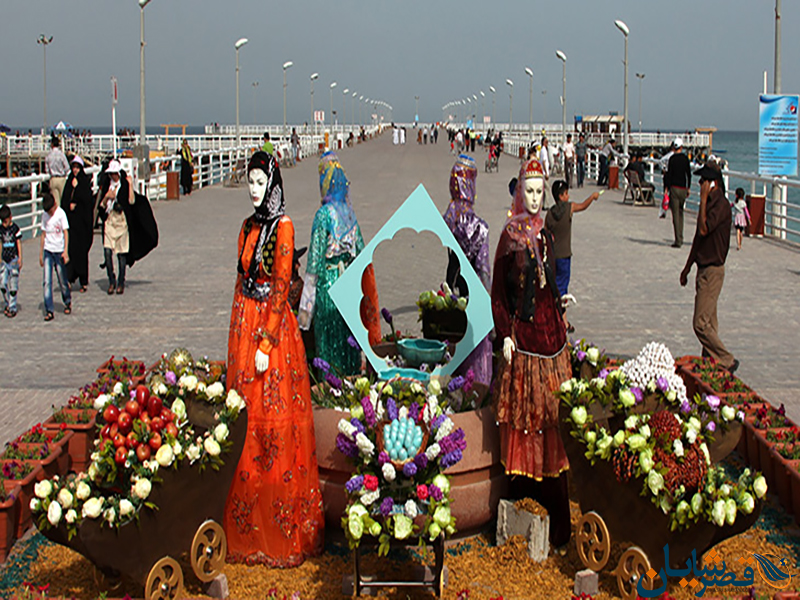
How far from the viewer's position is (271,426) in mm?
5215

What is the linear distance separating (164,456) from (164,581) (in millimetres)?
644

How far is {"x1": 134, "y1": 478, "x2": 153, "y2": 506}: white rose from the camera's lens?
4531 mm

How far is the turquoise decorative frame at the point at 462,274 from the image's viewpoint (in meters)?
6.19

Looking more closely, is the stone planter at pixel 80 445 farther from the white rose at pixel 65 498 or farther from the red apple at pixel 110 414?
the white rose at pixel 65 498

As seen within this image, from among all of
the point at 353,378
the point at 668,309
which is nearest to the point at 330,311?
the point at 353,378

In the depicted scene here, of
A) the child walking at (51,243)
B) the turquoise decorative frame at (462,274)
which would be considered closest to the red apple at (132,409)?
the turquoise decorative frame at (462,274)

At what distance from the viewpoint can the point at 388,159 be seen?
1957 inches

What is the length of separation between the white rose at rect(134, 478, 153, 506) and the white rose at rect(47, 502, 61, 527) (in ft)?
1.13

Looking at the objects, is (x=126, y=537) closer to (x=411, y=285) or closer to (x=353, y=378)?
(x=353, y=378)

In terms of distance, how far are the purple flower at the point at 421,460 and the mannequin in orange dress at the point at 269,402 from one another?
0.75 meters

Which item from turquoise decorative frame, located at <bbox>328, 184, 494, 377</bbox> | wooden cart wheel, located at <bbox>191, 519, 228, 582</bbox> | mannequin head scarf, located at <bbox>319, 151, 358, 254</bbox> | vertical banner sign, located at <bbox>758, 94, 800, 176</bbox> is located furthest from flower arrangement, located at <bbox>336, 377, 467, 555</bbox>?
vertical banner sign, located at <bbox>758, 94, 800, 176</bbox>

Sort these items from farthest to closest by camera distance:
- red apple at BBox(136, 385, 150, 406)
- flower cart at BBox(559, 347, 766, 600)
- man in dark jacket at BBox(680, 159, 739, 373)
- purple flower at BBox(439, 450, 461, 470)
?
man in dark jacket at BBox(680, 159, 739, 373) < purple flower at BBox(439, 450, 461, 470) < red apple at BBox(136, 385, 150, 406) < flower cart at BBox(559, 347, 766, 600)

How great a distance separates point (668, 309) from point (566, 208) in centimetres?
249

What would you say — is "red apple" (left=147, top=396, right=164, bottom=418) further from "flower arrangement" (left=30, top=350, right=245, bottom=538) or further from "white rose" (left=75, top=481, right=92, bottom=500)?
"white rose" (left=75, top=481, right=92, bottom=500)
